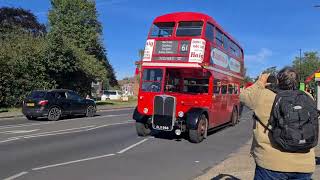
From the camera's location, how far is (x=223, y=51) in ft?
59.5

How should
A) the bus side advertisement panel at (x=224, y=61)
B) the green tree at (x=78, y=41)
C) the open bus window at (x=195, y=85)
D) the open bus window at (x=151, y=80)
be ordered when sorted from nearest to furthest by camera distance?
the open bus window at (x=151, y=80)
the open bus window at (x=195, y=85)
the bus side advertisement panel at (x=224, y=61)
the green tree at (x=78, y=41)

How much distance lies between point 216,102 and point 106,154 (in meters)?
6.39

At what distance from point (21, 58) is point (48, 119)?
426 inches

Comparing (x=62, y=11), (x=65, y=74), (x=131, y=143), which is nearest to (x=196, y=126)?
(x=131, y=143)

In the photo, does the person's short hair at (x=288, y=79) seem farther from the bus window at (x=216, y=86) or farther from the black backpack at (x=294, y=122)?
the bus window at (x=216, y=86)

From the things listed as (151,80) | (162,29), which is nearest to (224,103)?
(151,80)

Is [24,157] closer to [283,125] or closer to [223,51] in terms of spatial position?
[283,125]

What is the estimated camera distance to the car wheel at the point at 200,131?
572 inches

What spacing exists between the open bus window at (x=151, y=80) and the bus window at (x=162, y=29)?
127 cm

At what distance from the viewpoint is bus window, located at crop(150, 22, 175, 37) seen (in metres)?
15.8

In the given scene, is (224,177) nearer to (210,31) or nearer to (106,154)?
(106,154)

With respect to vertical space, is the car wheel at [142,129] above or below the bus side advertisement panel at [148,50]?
below

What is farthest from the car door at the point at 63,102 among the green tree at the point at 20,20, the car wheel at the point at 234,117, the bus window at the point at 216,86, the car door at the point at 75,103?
the green tree at the point at 20,20

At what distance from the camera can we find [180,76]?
1656cm
